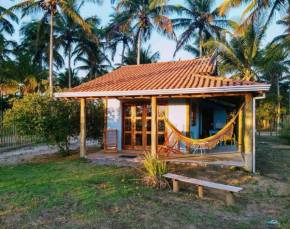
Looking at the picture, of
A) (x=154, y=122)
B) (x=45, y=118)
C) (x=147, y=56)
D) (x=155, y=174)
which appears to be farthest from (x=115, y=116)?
(x=147, y=56)

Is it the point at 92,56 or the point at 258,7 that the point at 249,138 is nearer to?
the point at 258,7

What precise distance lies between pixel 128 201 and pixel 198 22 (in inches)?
873

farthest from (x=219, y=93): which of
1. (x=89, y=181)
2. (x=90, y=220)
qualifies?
(x=90, y=220)

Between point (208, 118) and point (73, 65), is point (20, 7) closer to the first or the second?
point (208, 118)

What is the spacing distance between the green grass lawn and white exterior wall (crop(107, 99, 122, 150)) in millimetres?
3179

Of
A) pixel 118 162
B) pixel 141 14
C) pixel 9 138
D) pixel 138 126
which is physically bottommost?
pixel 118 162

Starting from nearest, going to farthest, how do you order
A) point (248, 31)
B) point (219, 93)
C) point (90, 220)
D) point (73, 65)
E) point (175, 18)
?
point (90, 220) → point (219, 93) → point (248, 31) → point (175, 18) → point (73, 65)

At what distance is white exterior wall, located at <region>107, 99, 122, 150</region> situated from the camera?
31.3 feet

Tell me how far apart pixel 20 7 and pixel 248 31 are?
603 inches

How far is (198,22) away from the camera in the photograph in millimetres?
22984

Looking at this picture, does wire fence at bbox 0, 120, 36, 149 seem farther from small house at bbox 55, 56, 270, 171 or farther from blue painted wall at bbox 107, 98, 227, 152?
small house at bbox 55, 56, 270, 171

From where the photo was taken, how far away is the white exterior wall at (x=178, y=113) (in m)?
8.70

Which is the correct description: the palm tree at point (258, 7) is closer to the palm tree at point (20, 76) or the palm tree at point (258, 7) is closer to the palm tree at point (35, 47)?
the palm tree at point (20, 76)

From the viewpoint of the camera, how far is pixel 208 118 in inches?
563
